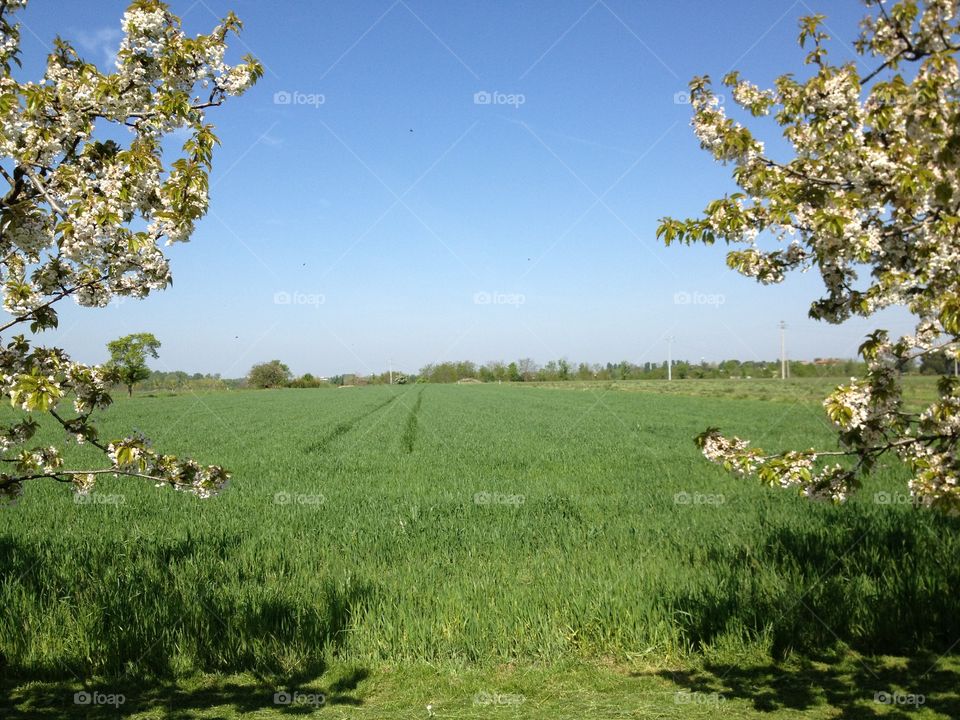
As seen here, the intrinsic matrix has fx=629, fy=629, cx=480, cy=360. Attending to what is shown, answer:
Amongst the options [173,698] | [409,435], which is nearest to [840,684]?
[173,698]

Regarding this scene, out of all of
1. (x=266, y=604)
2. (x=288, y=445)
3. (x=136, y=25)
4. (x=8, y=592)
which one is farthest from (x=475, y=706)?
(x=288, y=445)

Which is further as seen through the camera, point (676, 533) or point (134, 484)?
point (134, 484)

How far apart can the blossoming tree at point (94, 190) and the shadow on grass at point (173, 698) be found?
1.85 m

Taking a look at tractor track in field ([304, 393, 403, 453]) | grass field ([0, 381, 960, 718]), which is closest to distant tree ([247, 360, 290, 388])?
tractor track in field ([304, 393, 403, 453])

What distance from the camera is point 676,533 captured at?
31.6 ft

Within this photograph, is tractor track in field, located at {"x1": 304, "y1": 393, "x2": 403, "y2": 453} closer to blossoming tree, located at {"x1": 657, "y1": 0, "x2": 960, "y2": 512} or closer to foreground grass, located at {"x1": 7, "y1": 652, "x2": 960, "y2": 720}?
foreground grass, located at {"x1": 7, "y1": 652, "x2": 960, "y2": 720}

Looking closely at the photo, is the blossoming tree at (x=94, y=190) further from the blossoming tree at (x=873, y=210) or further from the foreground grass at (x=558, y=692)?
the blossoming tree at (x=873, y=210)

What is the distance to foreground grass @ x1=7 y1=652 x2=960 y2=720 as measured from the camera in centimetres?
527

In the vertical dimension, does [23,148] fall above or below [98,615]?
above

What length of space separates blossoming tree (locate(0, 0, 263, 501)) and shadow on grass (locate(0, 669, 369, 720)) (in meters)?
1.85

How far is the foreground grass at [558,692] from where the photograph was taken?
5.27 metres

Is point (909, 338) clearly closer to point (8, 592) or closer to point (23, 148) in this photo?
point (23, 148)

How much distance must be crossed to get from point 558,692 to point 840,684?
8.45 feet

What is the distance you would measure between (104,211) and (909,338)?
5.75 m
